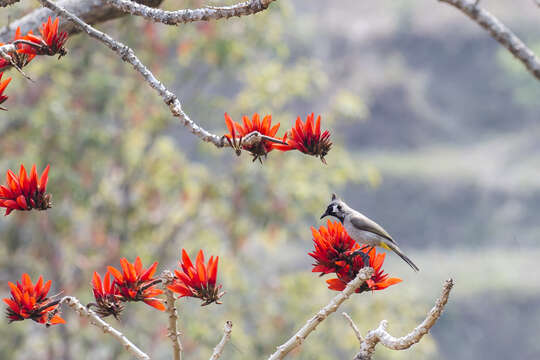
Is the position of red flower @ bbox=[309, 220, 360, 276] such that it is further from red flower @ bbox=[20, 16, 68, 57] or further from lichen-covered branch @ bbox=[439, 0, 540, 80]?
red flower @ bbox=[20, 16, 68, 57]

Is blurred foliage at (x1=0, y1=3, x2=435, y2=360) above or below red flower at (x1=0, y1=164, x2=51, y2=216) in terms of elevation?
above

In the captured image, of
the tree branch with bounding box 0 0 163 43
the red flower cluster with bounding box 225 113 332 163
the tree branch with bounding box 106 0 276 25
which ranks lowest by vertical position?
the red flower cluster with bounding box 225 113 332 163

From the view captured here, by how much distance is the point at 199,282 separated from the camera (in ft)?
4.27

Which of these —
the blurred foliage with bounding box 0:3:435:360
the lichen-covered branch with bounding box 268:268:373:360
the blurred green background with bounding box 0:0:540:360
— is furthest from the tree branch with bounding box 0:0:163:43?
the blurred foliage with bounding box 0:3:435:360

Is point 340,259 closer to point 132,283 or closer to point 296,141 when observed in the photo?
point 296,141

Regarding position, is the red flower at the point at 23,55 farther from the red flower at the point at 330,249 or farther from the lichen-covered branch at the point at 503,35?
the lichen-covered branch at the point at 503,35

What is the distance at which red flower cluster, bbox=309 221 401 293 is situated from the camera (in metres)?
1.37

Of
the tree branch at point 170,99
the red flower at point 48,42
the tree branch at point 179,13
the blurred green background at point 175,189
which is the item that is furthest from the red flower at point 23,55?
the blurred green background at point 175,189

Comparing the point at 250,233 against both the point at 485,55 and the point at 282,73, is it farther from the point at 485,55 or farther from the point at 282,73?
the point at 485,55

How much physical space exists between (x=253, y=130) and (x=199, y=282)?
34cm

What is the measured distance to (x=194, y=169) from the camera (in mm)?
8055

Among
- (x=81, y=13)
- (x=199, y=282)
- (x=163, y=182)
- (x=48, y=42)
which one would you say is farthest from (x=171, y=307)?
(x=163, y=182)

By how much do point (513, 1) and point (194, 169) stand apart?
1335 cm

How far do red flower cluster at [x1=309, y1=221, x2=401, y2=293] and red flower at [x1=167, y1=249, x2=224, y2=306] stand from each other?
0.65 feet
